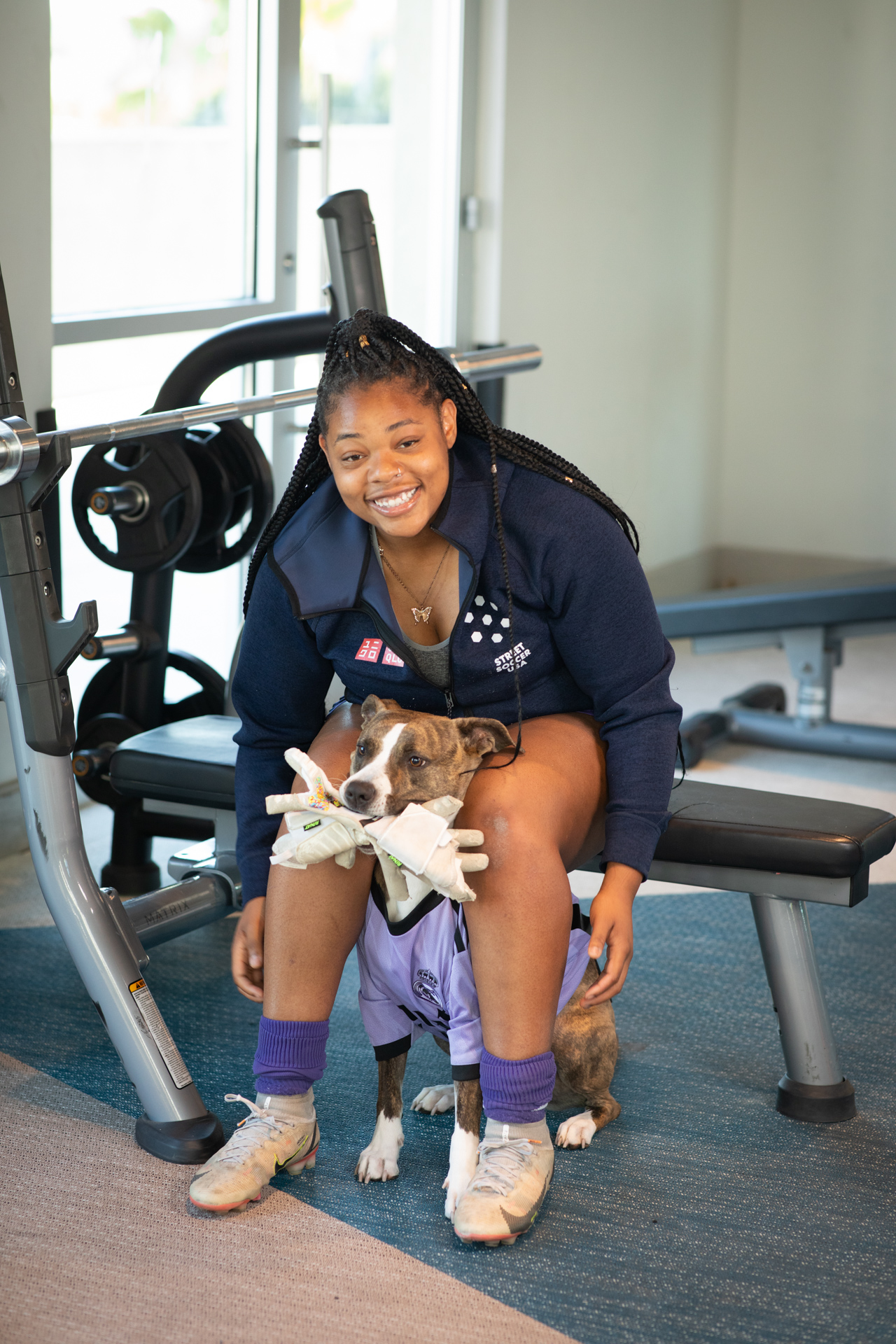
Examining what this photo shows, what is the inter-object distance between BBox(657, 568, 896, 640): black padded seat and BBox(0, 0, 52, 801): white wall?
1.55m

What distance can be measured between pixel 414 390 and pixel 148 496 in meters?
0.95

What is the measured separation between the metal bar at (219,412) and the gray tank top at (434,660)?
455 mm

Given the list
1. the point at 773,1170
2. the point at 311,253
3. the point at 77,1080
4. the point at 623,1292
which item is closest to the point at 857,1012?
the point at 773,1170

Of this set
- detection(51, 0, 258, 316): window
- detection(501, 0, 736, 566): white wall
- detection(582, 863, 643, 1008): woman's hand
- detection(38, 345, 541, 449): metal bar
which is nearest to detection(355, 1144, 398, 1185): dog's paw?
detection(582, 863, 643, 1008): woman's hand

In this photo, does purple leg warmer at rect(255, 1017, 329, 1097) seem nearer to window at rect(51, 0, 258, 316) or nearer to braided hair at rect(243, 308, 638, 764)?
braided hair at rect(243, 308, 638, 764)

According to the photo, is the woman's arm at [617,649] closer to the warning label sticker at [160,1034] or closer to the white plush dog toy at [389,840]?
the white plush dog toy at [389,840]

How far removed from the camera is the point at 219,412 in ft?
6.18

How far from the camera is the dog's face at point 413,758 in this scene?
145cm

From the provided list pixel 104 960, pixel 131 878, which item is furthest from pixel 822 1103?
pixel 131 878

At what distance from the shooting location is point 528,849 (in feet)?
4.72

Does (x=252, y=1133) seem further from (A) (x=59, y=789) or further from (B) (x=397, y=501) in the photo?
(B) (x=397, y=501)

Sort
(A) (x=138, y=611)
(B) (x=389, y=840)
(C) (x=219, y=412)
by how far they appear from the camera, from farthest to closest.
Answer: (A) (x=138, y=611) → (C) (x=219, y=412) → (B) (x=389, y=840)

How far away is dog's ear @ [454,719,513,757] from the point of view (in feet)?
4.91

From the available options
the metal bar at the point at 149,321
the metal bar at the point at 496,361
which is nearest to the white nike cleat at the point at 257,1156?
the metal bar at the point at 496,361
